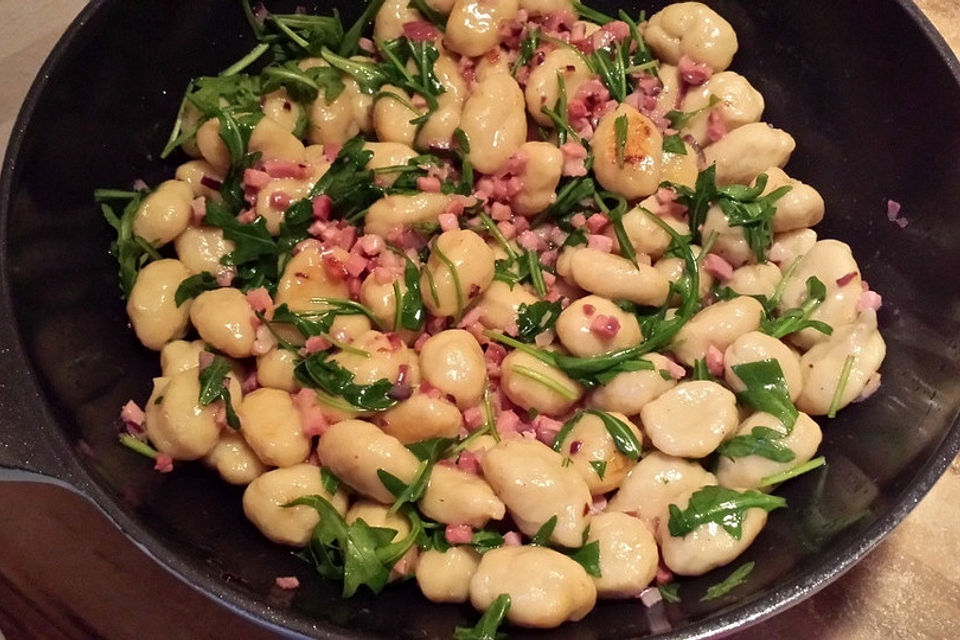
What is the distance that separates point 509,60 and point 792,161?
0.45 meters

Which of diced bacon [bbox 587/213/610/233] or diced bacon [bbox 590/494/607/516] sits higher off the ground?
diced bacon [bbox 587/213/610/233]

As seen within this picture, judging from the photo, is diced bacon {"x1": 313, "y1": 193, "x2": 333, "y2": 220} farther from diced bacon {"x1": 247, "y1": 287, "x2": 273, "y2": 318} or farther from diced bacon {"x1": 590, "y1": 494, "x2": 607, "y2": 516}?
diced bacon {"x1": 590, "y1": 494, "x2": 607, "y2": 516}

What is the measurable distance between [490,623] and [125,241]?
70cm

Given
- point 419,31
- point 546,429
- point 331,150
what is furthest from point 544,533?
point 419,31

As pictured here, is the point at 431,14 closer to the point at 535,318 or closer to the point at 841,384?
the point at 535,318

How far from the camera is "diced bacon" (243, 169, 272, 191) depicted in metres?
1.23

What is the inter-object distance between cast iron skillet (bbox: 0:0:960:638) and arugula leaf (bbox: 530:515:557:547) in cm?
10

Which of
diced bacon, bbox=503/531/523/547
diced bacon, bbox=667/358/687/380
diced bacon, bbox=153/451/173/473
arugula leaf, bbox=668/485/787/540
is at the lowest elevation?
diced bacon, bbox=153/451/173/473

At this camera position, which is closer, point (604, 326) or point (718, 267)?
point (604, 326)

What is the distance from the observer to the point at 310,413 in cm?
110

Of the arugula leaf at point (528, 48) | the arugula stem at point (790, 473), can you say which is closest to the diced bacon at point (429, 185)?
the arugula leaf at point (528, 48)

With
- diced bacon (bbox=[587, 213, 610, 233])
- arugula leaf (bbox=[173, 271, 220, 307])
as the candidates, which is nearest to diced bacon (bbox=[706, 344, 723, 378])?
diced bacon (bbox=[587, 213, 610, 233])

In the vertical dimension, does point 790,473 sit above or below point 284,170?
above

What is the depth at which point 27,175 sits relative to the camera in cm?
108
